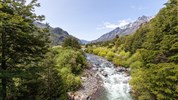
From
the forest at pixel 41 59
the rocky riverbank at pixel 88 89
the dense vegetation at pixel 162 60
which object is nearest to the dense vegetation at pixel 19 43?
the forest at pixel 41 59

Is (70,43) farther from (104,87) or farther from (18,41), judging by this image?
(18,41)

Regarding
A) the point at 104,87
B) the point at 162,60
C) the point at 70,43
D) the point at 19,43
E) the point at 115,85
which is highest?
the point at 70,43

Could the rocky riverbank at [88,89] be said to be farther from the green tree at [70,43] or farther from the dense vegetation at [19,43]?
the green tree at [70,43]

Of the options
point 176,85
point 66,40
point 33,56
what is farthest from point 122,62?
point 33,56

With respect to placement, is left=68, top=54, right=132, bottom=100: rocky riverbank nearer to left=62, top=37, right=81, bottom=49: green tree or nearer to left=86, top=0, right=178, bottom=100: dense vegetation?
left=86, top=0, right=178, bottom=100: dense vegetation

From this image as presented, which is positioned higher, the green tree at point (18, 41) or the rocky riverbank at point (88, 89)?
the green tree at point (18, 41)

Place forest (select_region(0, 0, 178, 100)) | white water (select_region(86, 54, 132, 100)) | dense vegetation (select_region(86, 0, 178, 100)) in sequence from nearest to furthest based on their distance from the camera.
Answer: forest (select_region(0, 0, 178, 100)) < dense vegetation (select_region(86, 0, 178, 100)) < white water (select_region(86, 54, 132, 100))

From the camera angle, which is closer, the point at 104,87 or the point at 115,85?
the point at 104,87

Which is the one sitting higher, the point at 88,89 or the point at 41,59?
the point at 41,59

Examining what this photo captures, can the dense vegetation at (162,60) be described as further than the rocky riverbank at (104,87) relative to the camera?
No

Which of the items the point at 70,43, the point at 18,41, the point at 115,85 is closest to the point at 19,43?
the point at 18,41

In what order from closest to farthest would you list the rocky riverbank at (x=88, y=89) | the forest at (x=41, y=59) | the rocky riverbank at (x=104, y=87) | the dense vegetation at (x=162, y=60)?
the forest at (x=41, y=59), the dense vegetation at (x=162, y=60), the rocky riverbank at (x=88, y=89), the rocky riverbank at (x=104, y=87)

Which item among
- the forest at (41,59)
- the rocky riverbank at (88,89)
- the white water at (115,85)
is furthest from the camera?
the white water at (115,85)

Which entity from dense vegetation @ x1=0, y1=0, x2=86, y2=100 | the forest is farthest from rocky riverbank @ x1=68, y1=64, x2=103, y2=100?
dense vegetation @ x1=0, y1=0, x2=86, y2=100
